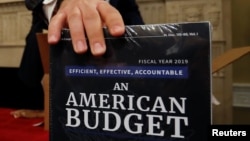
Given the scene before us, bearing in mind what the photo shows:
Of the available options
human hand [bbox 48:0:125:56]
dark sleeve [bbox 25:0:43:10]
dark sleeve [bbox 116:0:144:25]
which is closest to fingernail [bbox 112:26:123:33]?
human hand [bbox 48:0:125:56]

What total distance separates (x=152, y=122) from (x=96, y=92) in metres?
0.08

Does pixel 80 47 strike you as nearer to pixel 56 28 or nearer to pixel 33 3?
pixel 56 28

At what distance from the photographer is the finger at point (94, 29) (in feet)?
1.18

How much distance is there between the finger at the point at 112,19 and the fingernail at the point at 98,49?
21 millimetres

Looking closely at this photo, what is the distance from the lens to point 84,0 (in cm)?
44

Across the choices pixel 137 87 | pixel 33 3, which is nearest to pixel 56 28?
pixel 137 87

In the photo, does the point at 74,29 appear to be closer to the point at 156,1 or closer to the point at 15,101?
the point at 15,101

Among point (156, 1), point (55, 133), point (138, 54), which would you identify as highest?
point (156, 1)

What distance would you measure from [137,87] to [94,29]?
9 centimetres

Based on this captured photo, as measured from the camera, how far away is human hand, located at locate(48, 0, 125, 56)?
14.3 inches

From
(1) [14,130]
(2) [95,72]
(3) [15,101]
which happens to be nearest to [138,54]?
(2) [95,72]

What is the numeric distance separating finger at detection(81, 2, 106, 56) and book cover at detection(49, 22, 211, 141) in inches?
0.4

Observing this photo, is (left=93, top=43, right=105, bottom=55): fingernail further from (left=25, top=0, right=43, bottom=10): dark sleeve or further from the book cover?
(left=25, top=0, right=43, bottom=10): dark sleeve

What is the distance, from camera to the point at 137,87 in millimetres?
351
